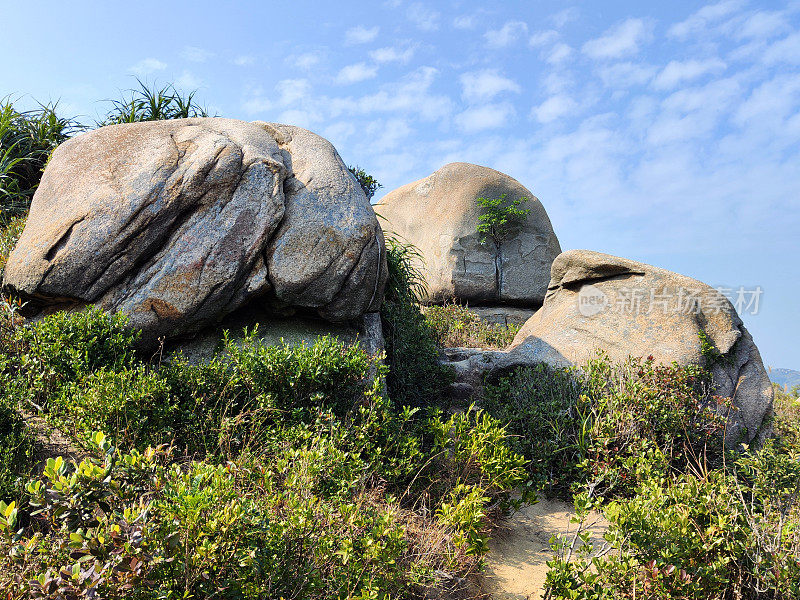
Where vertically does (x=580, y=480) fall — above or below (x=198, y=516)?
below

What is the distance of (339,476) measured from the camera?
4801mm

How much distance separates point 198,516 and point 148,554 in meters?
0.30

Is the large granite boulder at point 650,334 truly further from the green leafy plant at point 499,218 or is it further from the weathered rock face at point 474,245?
the green leafy plant at point 499,218

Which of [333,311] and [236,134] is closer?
[333,311]

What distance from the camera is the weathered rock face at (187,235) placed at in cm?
661

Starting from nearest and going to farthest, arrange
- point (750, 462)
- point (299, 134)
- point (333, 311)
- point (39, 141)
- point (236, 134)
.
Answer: point (750, 462), point (333, 311), point (236, 134), point (299, 134), point (39, 141)

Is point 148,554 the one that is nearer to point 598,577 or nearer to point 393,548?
point 393,548

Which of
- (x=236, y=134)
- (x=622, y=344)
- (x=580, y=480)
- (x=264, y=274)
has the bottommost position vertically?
(x=580, y=480)

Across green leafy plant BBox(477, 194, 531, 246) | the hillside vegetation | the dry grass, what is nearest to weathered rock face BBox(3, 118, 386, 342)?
the hillside vegetation

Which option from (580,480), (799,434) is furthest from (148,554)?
(799,434)

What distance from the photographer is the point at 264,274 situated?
6926mm

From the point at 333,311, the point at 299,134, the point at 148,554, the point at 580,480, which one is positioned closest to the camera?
the point at 148,554

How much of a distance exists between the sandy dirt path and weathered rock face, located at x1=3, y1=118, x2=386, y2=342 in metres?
3.15

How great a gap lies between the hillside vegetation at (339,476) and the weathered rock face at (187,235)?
23.3 inches
